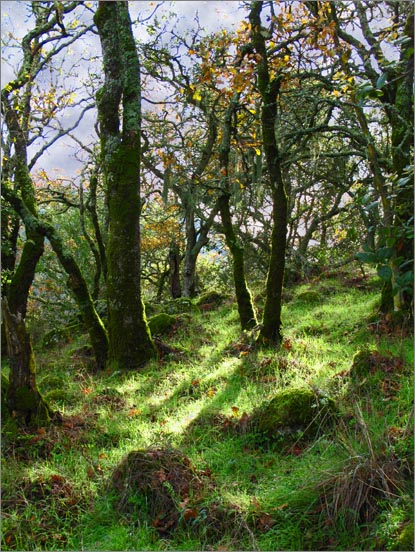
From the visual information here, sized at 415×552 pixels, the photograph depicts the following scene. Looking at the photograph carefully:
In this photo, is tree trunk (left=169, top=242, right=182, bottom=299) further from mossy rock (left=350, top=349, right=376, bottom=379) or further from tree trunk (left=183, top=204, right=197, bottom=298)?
mossy rock (left=350, top=349, right=376, bottom=379)

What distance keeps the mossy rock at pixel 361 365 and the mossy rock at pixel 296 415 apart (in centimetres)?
98

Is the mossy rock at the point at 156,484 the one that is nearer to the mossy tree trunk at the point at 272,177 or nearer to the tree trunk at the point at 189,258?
the mossy tree trunk at the point at 272,177

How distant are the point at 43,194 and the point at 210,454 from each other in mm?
14144

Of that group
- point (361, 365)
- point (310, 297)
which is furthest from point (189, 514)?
point (310, 297)

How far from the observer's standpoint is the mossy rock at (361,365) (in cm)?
623

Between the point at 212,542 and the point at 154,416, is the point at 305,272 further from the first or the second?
the point at 212,542

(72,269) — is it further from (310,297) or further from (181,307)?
(310,297)

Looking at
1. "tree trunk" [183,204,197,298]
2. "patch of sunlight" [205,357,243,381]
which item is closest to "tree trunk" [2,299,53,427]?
"patch of sunlight" [205,357,243,381]

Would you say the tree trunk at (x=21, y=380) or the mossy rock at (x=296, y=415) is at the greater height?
the tree trunk at (x=21, y=380)

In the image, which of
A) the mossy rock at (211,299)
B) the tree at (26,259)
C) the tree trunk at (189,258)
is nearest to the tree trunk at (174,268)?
the tree trunk at (189,258)

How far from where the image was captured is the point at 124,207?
30.0ft

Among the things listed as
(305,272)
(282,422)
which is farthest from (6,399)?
(305,272)

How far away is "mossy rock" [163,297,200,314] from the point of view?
46.8 ft

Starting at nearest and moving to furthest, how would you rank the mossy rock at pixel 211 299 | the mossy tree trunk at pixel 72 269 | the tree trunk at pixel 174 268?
the mossy tree trunk at pixel 72 269 < the mossy rock at pixel 211 299 < the tree trunk at pixel 174 268
